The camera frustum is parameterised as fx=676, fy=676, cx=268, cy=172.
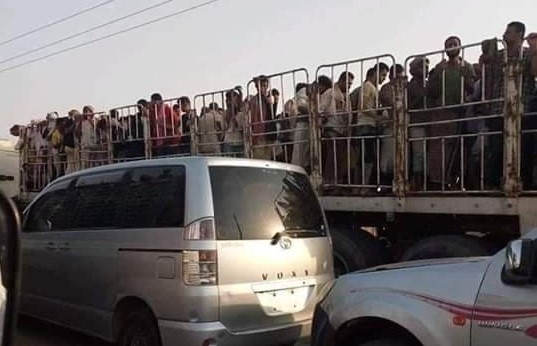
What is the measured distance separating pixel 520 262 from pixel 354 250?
3899 mm

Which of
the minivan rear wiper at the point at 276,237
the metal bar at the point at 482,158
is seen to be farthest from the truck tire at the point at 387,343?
the metal bar at the point at 482,158

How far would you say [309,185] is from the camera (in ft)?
18.9

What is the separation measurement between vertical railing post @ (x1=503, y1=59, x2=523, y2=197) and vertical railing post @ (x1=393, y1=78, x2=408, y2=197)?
1.04m

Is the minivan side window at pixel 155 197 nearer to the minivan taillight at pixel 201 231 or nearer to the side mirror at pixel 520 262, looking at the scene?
the minivan taillight at pixel 201 231

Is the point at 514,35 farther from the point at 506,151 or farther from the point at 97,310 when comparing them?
the point at 97,310

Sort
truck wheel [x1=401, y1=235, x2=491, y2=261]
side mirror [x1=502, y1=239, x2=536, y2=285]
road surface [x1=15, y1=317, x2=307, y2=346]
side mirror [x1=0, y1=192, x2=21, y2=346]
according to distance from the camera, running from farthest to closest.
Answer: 1. road surface [x1=15, y1=317, x2=307, y2=346]
2. truck wheel [x1=401, y1=235, x2=491, y2=261]
3. side mirror [x1=502, y1=239, x2=536, y2=285]
4. side mirror [x1=0, y1=192, x2=21, y2=346]

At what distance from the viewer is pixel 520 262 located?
2.92 m

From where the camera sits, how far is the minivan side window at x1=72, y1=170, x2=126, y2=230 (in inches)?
223

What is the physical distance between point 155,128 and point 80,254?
14.2 ft

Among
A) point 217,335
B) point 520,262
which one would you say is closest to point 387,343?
point 520,262

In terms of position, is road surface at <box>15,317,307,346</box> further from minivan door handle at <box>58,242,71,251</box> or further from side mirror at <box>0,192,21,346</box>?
side mirror at <box>0,192,21,346</box>

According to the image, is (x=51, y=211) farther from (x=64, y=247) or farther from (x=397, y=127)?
(x=397, y=127)

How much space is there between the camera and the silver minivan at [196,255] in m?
4.77

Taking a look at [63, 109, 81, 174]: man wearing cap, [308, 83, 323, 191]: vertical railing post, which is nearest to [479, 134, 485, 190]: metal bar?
[308, 83, 323, 191]: vertical railing post
